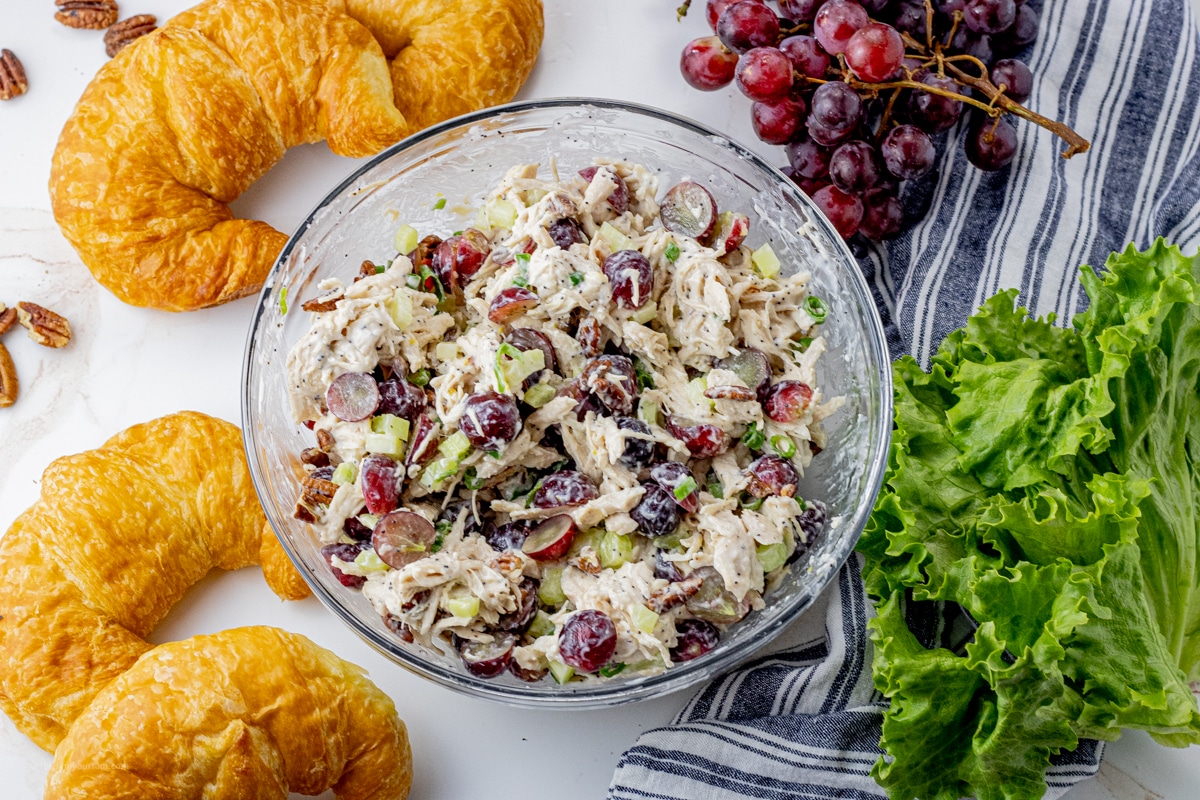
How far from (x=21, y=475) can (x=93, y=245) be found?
0.62m

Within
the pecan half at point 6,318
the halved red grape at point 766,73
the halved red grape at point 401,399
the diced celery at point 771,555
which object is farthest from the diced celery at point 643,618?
the pecan half at point 6,318

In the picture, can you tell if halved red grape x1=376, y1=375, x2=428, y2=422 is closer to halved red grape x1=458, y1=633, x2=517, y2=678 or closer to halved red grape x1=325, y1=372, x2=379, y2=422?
halved red grape x1=325, y1=372, x2=379, y2=422

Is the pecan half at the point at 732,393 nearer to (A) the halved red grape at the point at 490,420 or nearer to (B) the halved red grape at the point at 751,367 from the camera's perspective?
(B) the halved red grape at the point at 751,367

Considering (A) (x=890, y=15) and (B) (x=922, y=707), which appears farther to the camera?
(A) (x=890, y=15)

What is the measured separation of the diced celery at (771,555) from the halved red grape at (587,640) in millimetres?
332

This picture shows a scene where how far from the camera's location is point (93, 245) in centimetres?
256

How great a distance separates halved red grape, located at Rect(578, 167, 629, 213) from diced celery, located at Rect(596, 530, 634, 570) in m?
0.70

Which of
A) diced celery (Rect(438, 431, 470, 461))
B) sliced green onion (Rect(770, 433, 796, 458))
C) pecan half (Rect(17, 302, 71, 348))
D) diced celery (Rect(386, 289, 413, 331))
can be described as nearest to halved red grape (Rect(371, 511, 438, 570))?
diced celery (Rect(438, 431, 470, 461))

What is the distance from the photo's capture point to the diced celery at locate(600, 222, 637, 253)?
214 centimetres

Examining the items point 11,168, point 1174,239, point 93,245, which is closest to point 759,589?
point 1174,239

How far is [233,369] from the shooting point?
8.79ft

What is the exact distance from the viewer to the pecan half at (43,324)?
2652mm

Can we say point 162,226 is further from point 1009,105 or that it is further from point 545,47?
point 1009,105

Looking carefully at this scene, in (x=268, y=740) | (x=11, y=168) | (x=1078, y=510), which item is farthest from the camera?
(x=11, y=168)
